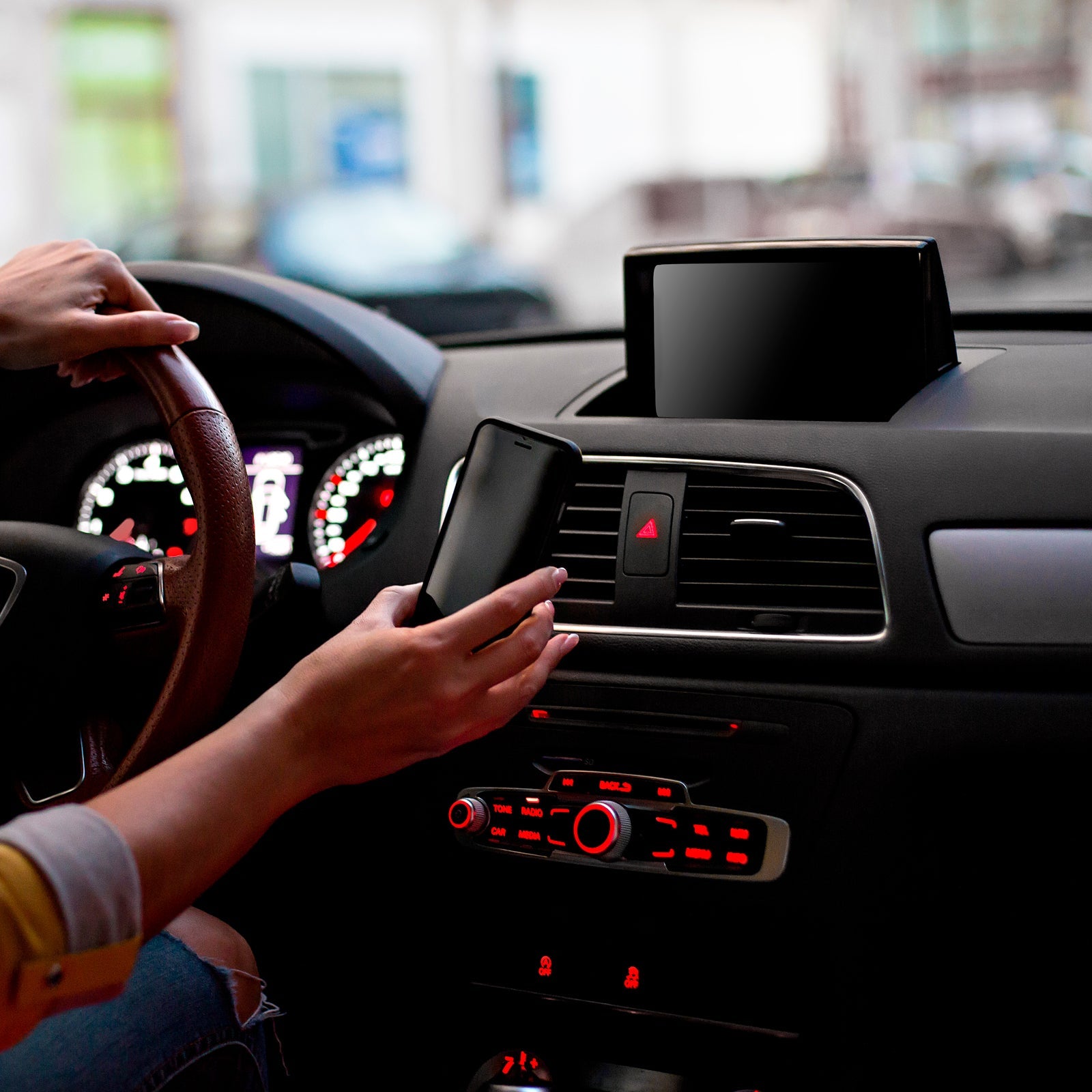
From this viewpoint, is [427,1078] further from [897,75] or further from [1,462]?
[897,75]

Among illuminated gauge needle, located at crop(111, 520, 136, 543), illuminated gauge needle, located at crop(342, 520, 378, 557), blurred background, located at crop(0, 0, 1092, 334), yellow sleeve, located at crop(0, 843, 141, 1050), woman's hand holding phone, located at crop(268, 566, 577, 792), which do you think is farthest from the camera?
blurred background, located at crop(0, 0, 1092, 334)

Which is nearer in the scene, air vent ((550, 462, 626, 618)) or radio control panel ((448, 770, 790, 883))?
radio control panel ((448, 770, 790, 883))

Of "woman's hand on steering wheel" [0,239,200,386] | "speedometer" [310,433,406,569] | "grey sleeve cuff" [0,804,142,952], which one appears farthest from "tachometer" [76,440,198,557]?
"grey sleeve cuff" [0,804,142,952]

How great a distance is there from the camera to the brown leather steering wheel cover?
4.33 ft

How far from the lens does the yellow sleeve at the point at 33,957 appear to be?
0.93 m

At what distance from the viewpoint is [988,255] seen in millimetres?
14836

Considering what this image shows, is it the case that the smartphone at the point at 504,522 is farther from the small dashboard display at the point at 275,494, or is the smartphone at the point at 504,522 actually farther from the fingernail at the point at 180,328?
the small dashboard display at the point at 275,494

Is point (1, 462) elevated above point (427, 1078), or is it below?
above

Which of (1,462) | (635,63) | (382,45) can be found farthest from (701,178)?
(1,462)

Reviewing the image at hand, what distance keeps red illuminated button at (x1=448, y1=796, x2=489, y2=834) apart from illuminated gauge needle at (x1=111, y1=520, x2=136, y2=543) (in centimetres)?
73

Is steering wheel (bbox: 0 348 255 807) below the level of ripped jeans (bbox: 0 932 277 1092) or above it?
above

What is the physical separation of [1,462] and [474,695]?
1.31 metres

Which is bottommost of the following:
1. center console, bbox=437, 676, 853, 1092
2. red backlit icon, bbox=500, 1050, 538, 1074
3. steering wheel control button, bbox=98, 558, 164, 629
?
red backlit icon, bbox=500, 1050, 538, 1074

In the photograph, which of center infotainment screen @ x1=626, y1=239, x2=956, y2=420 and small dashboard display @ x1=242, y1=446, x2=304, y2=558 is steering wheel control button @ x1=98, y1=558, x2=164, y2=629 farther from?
center infotainment screen @ x1=626, y1=239, x2=956, y2=420
